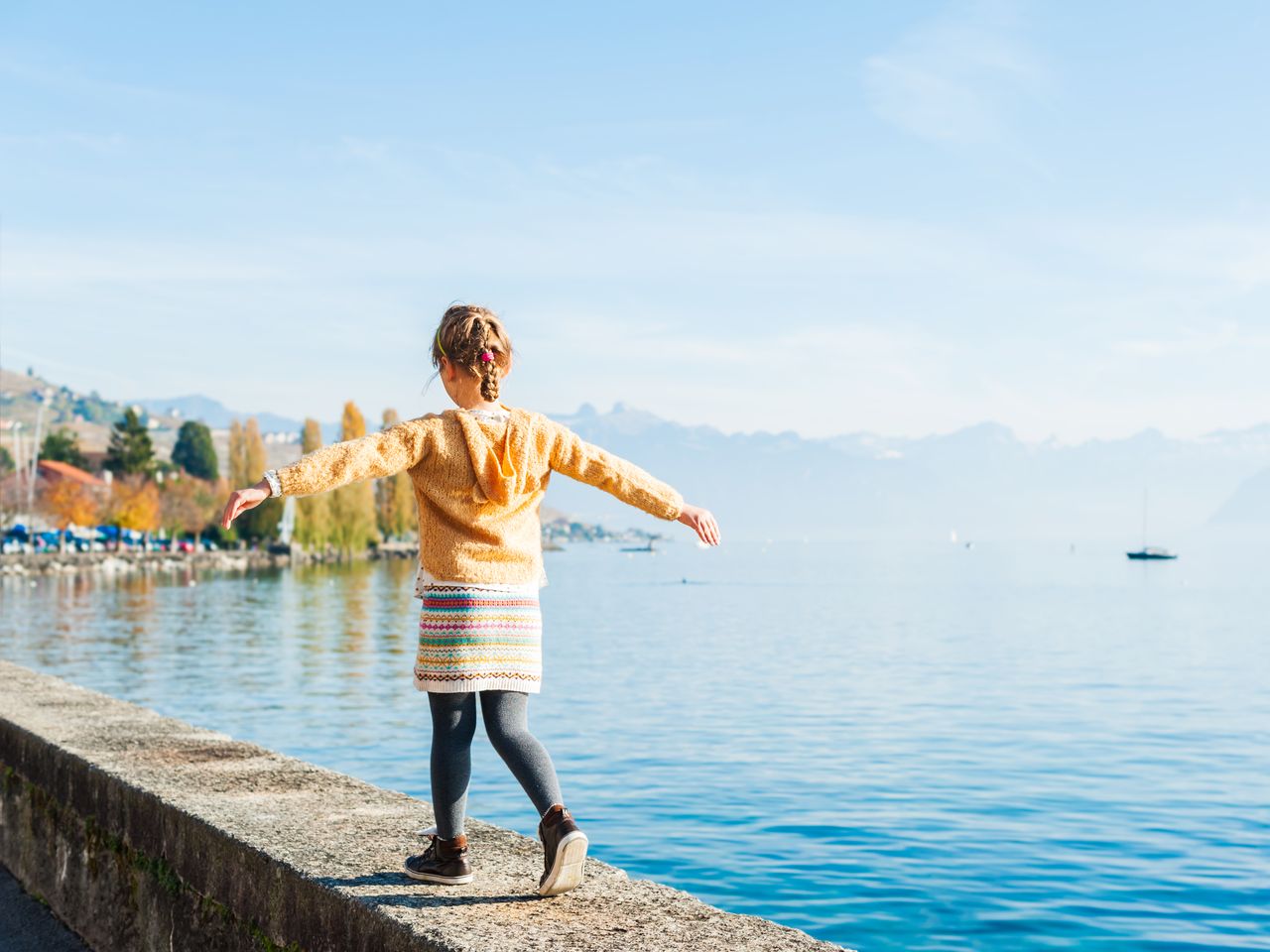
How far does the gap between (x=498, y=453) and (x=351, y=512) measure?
119823mm

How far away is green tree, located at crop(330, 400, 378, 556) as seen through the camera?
120125mm

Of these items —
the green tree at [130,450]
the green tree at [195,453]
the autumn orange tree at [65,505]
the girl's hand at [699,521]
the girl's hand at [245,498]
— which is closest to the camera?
the girl's hand at [245,498]

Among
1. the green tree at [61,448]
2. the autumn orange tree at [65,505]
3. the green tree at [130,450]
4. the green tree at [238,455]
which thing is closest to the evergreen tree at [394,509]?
the green tree at [238,455]

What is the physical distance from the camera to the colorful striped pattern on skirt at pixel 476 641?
3.60 m

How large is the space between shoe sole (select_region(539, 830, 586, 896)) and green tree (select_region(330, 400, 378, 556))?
11735cm

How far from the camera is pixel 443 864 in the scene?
3684 millimetres

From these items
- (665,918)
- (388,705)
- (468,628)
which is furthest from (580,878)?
(388,705)

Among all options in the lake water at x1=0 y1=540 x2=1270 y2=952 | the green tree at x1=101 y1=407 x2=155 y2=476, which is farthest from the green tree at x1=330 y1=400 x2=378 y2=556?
the lake water at x1=0 y1=540 x2=1270 y2=952

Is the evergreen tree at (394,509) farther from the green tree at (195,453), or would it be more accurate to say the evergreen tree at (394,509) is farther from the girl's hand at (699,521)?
the girl's hand at (699,521)

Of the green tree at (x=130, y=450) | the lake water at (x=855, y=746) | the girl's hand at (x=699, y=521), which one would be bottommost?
the lake water at (x=855, y=746)

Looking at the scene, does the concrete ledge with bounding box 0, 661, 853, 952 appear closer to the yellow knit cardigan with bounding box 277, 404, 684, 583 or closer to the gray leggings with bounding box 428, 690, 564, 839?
the gray leggings with bounding box 428, 690, 564, 839

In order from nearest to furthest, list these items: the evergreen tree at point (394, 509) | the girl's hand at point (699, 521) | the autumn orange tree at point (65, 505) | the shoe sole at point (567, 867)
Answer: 1. the shoe sole at point (567, 867)
2. the girl's hand at point (699, 521)
3. the autumn orange tree at point (65, 505)
4. the evergreen tree at point (394, 509)

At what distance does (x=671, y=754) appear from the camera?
19797mm

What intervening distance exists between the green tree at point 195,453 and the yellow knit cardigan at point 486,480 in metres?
165
